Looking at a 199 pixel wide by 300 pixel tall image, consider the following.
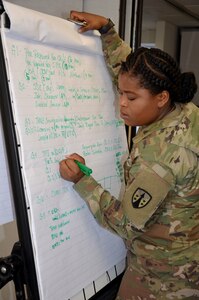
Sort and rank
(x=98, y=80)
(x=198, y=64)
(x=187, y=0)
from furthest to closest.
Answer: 1. (x=198, y=64)
2. (x=187, y=0)
3. (x=98, y=80)

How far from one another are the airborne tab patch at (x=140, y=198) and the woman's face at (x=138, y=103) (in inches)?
9.5

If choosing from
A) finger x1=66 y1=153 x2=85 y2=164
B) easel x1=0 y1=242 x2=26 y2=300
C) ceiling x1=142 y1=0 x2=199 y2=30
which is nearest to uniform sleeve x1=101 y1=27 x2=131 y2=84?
finger x1=66 y1=153 x2=85 y2=164

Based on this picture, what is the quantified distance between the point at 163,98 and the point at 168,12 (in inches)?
90.8

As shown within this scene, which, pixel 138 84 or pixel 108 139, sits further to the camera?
pixel 108 139

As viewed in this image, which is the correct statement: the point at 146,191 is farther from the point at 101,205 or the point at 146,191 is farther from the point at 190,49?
the point at 190,49

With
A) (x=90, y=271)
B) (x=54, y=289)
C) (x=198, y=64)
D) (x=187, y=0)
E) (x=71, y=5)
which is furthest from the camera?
(x=198, y=64)

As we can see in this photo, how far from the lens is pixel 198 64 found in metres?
3.73

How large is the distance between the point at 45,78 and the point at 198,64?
3.06 m

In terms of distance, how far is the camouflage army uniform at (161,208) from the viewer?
3.24 feet

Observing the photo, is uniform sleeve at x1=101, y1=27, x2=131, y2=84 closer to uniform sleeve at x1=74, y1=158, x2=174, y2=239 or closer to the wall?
uniform sleeve at x1=74, y1=158, x2=174, y2=239

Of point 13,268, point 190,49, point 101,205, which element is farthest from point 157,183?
point 190,49

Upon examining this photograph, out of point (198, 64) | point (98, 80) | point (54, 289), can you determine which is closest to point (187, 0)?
point (198, 64)

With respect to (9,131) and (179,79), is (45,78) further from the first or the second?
(179,79)

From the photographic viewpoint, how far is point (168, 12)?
305cm
